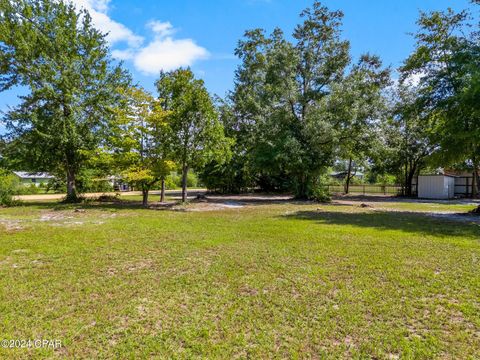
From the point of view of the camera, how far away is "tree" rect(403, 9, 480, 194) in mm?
10414

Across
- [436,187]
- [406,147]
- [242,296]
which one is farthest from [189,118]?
[436,187]

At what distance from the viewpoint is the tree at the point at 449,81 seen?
10414 mm

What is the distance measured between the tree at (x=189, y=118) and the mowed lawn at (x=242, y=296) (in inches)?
338

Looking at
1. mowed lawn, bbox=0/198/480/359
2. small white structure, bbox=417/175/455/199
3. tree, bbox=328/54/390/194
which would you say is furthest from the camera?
small white structure, bbox=417/175/455/199

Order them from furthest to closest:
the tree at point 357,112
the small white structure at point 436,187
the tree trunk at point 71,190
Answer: the small white structure at point 436,187 → the tree at point 357,112 → the tree trunk at point 71,190

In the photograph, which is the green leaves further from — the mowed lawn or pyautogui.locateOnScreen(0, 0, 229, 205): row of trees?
the mowed lawn

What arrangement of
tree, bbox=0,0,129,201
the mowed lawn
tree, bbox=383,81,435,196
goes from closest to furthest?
1. the mowed lawn
2. tree, bbox=0,0,129,201
3. tree, bbox=383,81,435,196

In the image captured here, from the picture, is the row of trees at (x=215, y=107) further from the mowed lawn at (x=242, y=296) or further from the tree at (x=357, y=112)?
the mowed lawn at (x=242, y=296)

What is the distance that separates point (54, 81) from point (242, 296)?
15.5 m

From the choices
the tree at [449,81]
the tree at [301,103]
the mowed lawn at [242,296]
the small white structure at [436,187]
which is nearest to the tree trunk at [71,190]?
the mowed lawn at [242,296]

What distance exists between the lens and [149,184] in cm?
1445

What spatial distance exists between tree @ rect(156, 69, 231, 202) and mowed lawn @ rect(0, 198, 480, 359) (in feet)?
28.2

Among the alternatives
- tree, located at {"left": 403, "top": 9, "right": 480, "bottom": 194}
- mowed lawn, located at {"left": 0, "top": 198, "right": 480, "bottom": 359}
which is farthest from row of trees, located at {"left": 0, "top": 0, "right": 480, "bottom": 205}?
mowed lawn, located at {"left": 0, "top": 198, "right": 480, "bottom": 359}

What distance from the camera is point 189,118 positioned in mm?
15062
